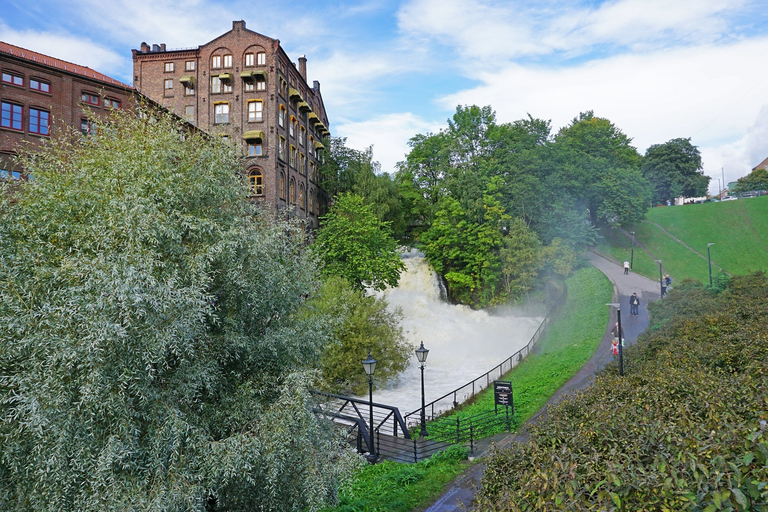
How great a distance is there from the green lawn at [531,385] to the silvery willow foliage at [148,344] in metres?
3.00

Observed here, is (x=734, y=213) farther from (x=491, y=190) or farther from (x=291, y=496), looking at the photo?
(x=291, y=496)

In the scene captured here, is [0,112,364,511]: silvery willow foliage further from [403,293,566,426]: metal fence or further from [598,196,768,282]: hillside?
[598,196,768,282]: hillside

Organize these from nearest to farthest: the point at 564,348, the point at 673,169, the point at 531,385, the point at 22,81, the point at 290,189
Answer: the point at 531,385 → the point at 22,81 → the point at 564,348 → the point at 290,189 → the point at 673,169

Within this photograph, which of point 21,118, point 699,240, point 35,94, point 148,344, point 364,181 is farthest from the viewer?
point 699,240

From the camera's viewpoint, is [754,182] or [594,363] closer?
[594,363]

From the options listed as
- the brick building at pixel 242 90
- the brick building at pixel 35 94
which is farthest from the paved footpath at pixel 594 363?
the brick building at pixel 35 94

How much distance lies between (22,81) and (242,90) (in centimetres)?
1831

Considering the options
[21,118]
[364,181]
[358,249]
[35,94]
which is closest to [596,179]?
[364,181]

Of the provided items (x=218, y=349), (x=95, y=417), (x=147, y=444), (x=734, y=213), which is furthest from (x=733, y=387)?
(x=734, y=213)

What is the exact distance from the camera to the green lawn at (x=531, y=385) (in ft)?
43.0

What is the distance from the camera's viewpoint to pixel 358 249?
41.4 metres

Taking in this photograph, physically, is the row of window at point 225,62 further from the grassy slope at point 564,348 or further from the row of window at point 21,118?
the grassy slope at point 564,348

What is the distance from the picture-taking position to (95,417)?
8180mm

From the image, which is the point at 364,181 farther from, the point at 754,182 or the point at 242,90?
the point at 754,182
